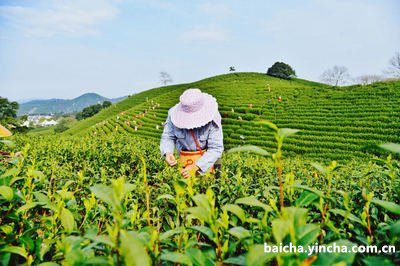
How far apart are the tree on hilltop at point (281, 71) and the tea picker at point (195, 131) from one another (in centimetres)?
5127

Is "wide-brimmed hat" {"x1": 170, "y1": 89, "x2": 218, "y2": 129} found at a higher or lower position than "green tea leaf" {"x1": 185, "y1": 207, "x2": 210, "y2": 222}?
higher

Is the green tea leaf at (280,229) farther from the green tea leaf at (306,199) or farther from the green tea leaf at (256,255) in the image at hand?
the green tea leaf at (306,199)

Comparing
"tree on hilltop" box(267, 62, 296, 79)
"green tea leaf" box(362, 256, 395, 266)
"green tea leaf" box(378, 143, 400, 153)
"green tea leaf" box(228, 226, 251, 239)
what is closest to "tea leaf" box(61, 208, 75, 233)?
"green tea leaf" box(228, 226, 251, 239)

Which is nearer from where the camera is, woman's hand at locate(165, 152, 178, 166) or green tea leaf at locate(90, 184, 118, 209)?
green tea leaf at locate(90, 184, 118, 209)

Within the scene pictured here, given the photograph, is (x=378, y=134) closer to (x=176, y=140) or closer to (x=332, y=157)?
(x=332, y=157)

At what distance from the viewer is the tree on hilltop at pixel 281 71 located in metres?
52.4

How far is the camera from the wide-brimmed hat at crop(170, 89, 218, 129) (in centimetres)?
310

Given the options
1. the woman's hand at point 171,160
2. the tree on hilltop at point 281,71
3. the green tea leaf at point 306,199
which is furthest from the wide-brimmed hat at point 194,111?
the tree on hilltop at point 281,71

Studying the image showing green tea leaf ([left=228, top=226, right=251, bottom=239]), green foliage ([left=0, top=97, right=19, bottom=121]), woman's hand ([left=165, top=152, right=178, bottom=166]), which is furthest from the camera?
green foliage ([left=0, top=97, right=19, bottom=121])

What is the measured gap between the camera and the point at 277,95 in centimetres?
2802

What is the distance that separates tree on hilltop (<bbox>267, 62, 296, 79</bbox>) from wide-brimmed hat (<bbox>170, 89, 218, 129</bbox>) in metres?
51.3

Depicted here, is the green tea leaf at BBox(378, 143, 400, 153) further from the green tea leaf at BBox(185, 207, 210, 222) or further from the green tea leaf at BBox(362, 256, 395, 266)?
the green tea leaf at BBox(185, 207, 210, 222)

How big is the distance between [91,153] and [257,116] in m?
19.9

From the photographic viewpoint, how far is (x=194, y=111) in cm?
315
